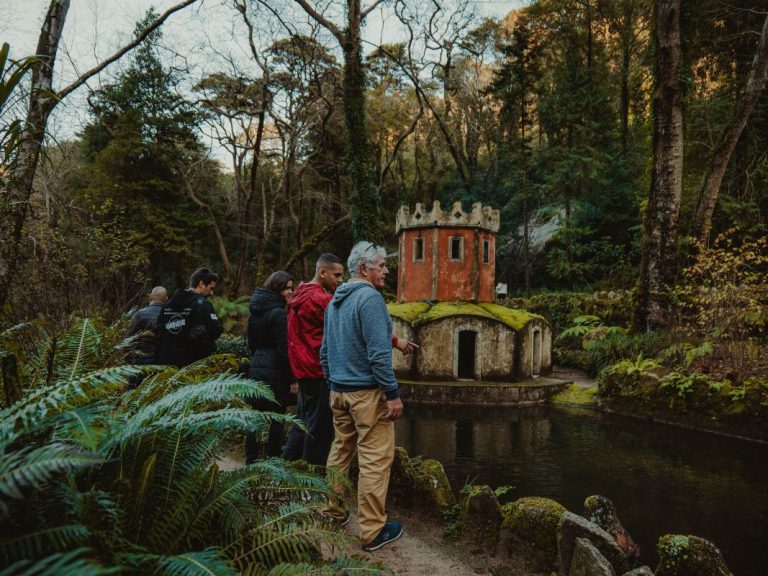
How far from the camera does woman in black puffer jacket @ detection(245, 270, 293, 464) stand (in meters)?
4.05

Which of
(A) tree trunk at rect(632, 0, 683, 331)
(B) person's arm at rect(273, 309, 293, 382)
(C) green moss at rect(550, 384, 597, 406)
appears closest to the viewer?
(B) person's arm at rect(273, 309, 293, 382)

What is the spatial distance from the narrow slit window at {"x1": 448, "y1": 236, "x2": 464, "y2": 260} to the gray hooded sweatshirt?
1411 centimetres

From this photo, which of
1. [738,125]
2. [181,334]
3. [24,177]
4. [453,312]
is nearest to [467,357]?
[453,312]

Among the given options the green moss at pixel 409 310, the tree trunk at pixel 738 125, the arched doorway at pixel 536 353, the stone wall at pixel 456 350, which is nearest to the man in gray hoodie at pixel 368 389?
the stone wall at pixel 456 350

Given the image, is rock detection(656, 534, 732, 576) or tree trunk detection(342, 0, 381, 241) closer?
rock detection(656, 534, 732, 576)

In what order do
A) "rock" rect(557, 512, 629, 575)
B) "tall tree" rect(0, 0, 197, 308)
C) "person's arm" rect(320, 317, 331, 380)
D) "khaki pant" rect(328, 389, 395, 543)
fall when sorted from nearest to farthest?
"rock" rect(557, 512, 629, 575)
"khaki pant" rect(328, 389, 395, 543)
"person's arm" rect(320, 317, 331, 380)
"tall tree" rect(0, 0, 197, 308)

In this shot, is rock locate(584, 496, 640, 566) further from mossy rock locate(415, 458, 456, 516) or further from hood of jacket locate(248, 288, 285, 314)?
hood of jacket locate(248, 288, 285, 314)

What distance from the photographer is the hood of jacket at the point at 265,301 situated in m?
4.11

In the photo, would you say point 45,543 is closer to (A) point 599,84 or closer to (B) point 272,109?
(B) point 272,109

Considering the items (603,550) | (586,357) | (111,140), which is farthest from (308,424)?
(111,140)

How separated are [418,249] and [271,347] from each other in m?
13.7

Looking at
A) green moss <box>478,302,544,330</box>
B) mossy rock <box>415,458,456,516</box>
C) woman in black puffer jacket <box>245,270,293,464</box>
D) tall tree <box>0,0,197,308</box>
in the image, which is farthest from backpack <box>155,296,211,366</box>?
green moss <box>478,302,544,330</box>

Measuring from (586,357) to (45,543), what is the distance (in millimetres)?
17613

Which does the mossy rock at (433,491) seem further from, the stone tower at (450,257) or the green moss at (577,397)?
the stone tower at (450,257)
